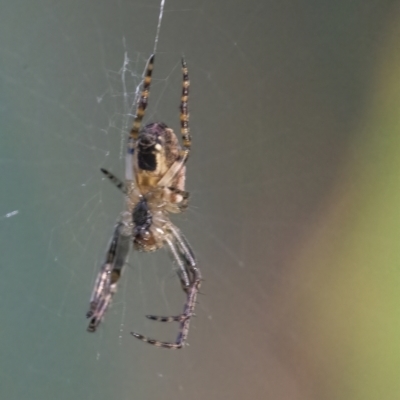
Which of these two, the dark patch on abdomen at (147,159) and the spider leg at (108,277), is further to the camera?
the spider leg at (108,277)

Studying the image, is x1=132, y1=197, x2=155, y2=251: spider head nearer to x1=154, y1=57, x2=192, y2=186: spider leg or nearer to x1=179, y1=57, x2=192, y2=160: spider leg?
x1=154, y1=57, x2=192, y2=186: spider leg

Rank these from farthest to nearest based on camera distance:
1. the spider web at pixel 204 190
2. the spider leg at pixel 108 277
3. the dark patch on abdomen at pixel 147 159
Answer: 1. the spider web at pixel 204 190
2. the spider leg at pixel 108 277
3. the dark patch on abdomen at pixel 147 159

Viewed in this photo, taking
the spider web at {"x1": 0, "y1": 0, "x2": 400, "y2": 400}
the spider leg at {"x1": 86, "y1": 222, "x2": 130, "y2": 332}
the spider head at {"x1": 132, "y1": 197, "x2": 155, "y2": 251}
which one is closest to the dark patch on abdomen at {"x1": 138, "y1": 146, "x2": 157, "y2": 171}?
the spider head at {"x1": 132, "y1": 197, "x2": 155, "y2": 251}

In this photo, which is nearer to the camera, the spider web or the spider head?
the spider head

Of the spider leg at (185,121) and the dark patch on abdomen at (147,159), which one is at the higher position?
the spider leg at (185,121)

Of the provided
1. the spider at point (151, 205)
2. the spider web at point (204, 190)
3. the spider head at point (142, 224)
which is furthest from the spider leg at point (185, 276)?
the spider web at point (204, 190)

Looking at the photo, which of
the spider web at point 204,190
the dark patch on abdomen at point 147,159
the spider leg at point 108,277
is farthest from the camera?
the spider web at point 204,190

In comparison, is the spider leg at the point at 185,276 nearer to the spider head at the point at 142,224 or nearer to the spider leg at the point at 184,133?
the spider head at the point at 142,224
